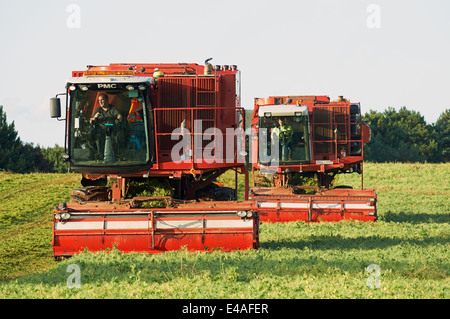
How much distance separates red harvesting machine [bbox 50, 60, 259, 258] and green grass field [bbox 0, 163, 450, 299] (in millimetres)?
616

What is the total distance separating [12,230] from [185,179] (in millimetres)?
9759

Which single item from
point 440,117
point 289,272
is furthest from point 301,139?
point 440,117

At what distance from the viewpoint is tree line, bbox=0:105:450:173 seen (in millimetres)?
82000

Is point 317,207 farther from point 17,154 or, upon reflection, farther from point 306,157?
point 17,154

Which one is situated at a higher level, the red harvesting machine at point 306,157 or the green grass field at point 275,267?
the red harvesting machine at point 306,157

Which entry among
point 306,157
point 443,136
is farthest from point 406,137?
point 306,157

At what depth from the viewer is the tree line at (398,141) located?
3228 inches

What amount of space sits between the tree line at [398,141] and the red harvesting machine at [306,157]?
57.5 meters

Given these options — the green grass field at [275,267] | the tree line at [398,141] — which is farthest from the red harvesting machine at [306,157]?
the tree line at [398,141]

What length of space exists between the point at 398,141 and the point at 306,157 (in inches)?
3202

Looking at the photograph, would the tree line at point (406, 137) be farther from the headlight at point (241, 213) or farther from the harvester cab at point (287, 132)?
the headlight at point (241, 213)

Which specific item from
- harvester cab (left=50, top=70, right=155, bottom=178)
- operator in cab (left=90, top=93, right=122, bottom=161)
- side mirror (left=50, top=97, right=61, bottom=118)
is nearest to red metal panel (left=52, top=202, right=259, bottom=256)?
harvester cab (left=50, top=70, right=155, bottom=178)

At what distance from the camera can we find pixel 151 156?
1462cm
